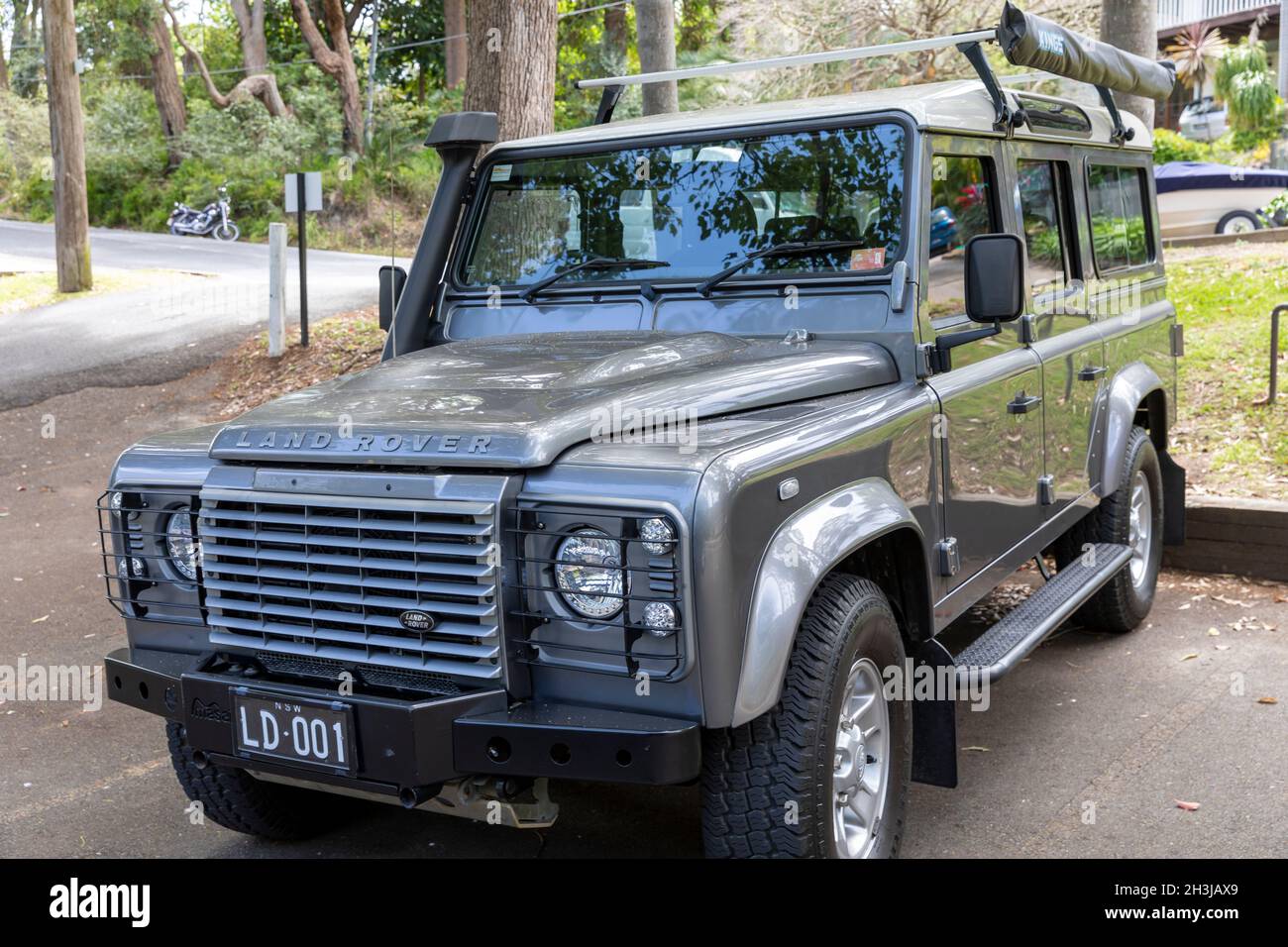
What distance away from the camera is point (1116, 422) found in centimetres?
560

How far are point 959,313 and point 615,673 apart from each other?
2.03 metres

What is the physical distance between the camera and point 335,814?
434 cm

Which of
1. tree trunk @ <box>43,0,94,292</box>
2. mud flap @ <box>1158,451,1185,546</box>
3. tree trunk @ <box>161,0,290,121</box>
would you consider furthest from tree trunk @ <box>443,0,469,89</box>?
mud flap @ <box>1158,451,1185,546</box>

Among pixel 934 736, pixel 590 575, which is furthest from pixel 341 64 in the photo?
pixel 590 575

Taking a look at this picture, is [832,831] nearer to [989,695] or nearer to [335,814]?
[335,814]

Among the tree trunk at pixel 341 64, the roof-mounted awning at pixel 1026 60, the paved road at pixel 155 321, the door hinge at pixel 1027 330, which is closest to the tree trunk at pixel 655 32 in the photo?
the paved road at pixel 155 321

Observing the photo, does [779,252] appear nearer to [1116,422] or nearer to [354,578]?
[354,578]

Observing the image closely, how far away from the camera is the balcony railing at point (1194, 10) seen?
1193 inches

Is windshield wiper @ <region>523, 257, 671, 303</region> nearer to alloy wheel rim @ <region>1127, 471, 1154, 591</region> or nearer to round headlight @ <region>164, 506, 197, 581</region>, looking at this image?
round headlight @ <region>164, 506, 197, 581</region>

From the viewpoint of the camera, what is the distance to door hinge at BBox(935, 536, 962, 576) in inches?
159

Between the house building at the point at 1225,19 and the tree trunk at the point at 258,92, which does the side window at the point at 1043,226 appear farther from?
the tree trunk at the point at 258,92

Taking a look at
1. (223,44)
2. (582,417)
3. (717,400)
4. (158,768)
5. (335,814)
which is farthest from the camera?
(223,44)

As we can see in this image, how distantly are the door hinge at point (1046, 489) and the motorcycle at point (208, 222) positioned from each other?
24117 mm
